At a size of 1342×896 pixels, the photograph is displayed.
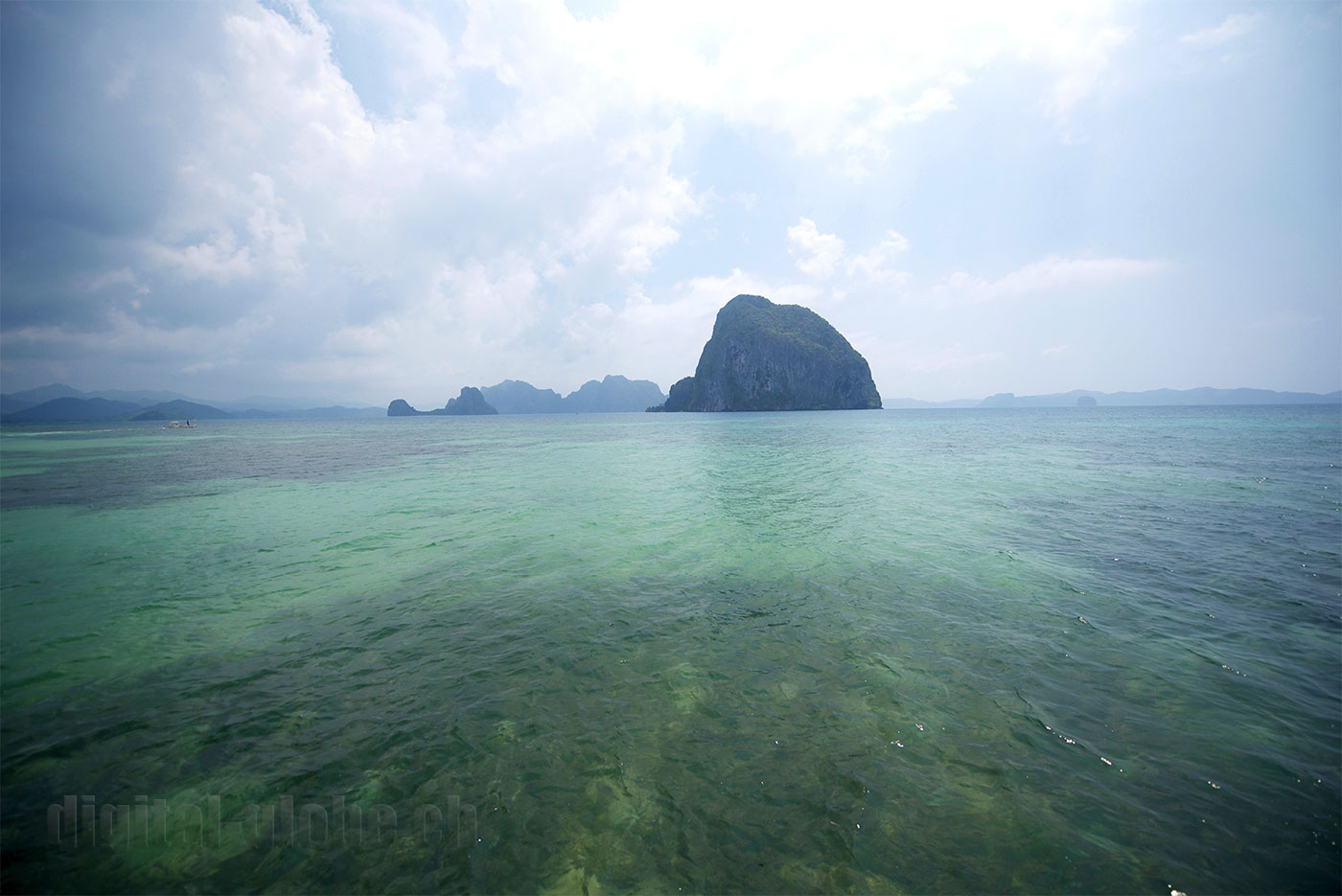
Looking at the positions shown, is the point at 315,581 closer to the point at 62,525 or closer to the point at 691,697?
the point at 691,697

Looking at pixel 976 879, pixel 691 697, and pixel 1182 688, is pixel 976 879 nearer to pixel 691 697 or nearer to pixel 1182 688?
pixel 691 697

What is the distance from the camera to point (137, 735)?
677 cm

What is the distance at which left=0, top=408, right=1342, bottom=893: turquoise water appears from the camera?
15.9 feet

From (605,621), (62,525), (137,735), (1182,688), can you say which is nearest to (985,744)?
(1182,688)

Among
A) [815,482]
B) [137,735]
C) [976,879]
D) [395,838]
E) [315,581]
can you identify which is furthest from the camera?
Result: [815,482]

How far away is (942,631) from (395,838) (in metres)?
9.58

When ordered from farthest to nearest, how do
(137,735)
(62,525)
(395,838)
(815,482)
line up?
(815,482), (62,525), (137,735), (395,838)

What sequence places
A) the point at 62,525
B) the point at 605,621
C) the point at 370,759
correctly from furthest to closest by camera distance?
1. the point at 62,525
2. the point at 605,621
3. the point at 370,759

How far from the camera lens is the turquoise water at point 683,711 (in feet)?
15.9

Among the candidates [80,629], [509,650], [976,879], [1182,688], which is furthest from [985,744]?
[80,629]

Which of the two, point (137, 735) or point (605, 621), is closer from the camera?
point (137, 735)

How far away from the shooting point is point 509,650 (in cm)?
898

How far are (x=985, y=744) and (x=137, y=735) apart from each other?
1194 cm

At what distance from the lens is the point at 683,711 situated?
23.5 feet
